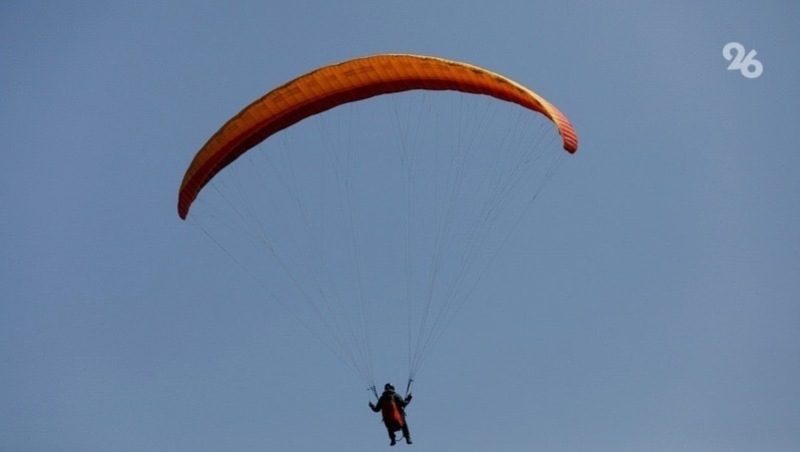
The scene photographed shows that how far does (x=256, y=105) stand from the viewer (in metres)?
26.3

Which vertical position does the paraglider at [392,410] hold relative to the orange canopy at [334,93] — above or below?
below

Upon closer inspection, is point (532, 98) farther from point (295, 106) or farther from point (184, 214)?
point (184, 214)

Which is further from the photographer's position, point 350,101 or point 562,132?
point 350,101

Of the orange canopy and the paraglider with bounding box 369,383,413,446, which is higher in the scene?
the orange canopy

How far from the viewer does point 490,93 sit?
25875 mm

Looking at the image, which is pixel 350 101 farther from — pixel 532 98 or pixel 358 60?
pixel 532 98

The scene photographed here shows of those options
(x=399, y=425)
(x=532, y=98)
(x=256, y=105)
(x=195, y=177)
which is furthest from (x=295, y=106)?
(x=399, y=425)

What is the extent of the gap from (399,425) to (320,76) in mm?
7527

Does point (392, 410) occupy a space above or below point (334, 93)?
below

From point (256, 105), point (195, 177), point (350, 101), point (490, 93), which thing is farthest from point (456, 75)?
point (195, 177)

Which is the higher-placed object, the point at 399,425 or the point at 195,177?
the point at 195,177

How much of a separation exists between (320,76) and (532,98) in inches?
178

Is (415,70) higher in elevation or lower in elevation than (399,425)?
higher

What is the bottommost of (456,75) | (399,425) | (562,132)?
(399,425)
